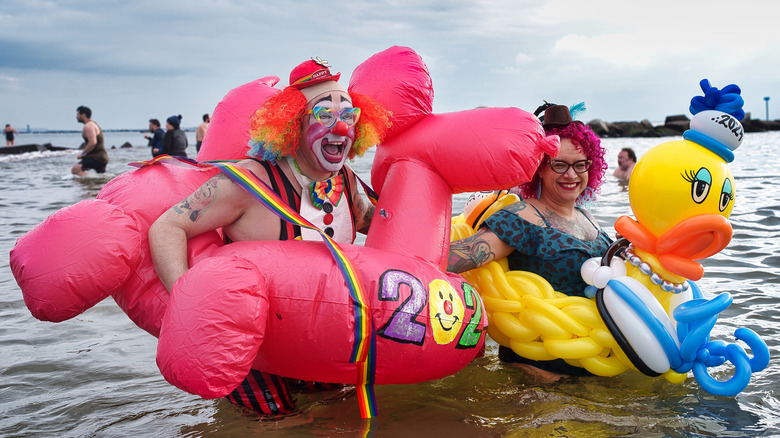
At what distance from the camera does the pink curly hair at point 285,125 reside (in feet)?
9.41

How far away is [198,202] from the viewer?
2.76 metres

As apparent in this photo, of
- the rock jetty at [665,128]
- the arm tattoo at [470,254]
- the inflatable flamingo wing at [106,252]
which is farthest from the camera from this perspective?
the rock jetty at [665,128]

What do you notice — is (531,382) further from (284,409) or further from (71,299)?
(71,299)

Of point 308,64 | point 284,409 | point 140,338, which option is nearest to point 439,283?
point 284,409

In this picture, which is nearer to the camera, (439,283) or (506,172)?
(439,283)

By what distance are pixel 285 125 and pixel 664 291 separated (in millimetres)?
2027

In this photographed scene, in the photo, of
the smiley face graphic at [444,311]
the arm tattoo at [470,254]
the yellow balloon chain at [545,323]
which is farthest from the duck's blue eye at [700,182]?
the smiley face graphic at [444,311]

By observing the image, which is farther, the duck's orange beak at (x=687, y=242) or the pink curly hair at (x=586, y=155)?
the pink curly hair at (x=586, y=155)

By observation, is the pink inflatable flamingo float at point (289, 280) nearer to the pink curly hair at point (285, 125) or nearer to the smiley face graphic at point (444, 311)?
the smiley face graphic at point (444, 311)

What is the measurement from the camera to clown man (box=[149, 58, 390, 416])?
2.75 m

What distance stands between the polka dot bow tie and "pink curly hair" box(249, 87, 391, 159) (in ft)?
0.64

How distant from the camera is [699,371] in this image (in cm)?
315

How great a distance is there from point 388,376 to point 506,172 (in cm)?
113

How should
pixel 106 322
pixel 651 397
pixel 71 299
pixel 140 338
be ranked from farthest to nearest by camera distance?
pixel 106 322 → pixel 140 338 → pixel 651 397 → pixel 71 299
